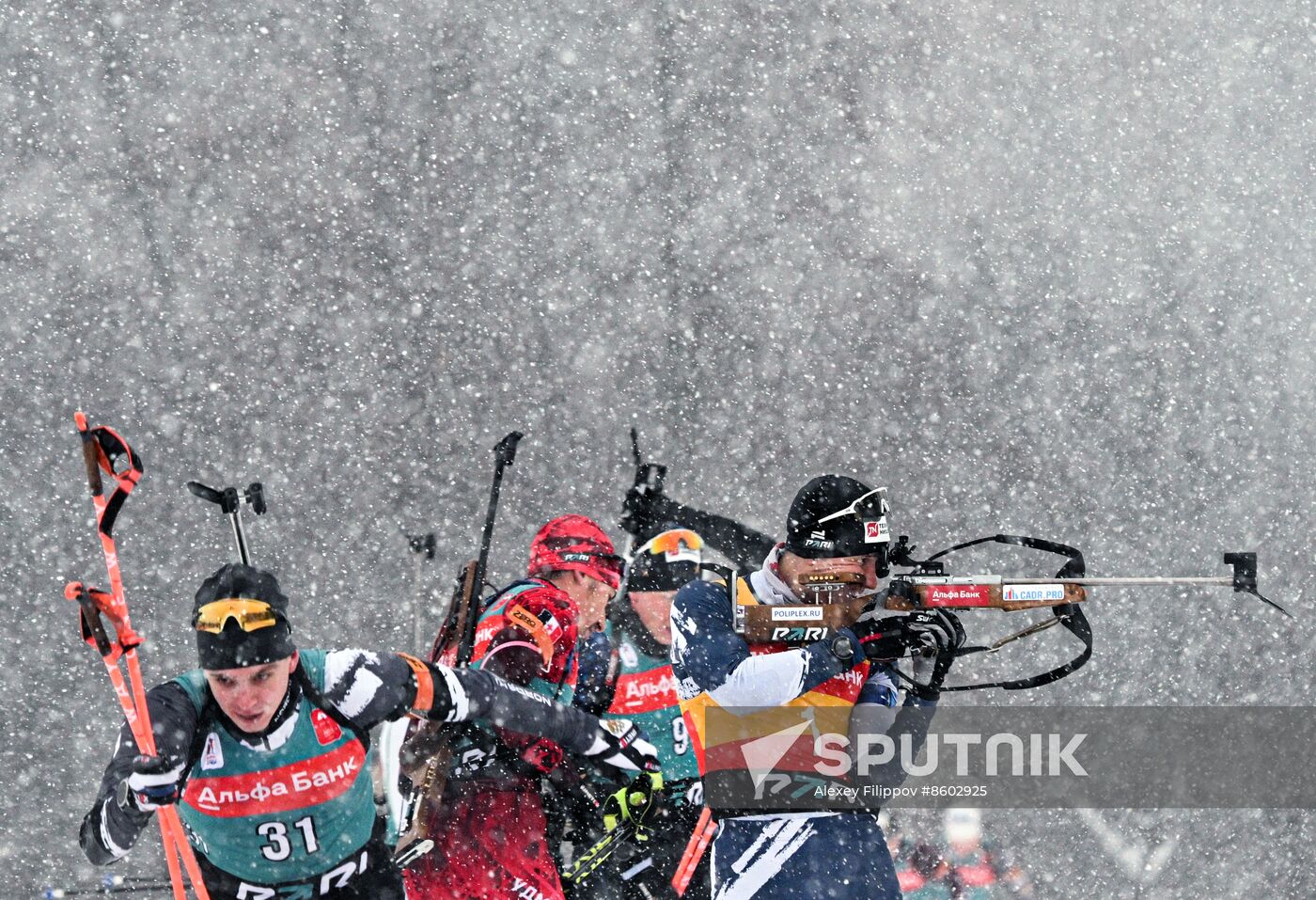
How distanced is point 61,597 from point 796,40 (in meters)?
9.94

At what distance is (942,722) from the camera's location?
888 centimetres

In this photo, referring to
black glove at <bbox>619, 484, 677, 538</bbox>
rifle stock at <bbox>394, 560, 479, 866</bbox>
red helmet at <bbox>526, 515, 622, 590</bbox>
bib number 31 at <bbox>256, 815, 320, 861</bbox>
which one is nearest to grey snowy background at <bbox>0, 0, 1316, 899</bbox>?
black glove at <bbox>619, 484, 677, 538</bbox>

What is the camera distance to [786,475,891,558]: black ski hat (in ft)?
11.4

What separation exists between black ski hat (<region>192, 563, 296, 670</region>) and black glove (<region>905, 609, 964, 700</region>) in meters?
1.63

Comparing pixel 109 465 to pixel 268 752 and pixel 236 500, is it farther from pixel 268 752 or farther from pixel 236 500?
pixel 268 752

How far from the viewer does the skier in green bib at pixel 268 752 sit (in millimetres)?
3135

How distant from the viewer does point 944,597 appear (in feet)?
11.7

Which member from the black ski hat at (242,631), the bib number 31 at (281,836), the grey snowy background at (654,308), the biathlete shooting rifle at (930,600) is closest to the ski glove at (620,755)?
the biathlete shooting rifle at (930,600)

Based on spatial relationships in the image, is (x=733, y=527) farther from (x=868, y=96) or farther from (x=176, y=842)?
(x=868, y=96)

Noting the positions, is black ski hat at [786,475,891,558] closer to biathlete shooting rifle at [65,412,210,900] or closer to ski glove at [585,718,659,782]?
ski glove at [585,718,659,782]

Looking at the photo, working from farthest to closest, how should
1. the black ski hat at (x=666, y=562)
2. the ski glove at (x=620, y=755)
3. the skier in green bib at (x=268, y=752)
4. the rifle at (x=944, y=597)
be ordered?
the black ski hat at (x=666, y=562)
the ski glove at (x=620, y=755)
the rifle at (x=944, y=597)
the skier in green bib at (x=268, y=752)

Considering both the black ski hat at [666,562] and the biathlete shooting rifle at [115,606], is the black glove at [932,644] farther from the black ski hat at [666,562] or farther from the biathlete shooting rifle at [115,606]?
the biathlete shooting rifle at [115,606]

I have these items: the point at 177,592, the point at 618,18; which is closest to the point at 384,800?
the point at 177,592

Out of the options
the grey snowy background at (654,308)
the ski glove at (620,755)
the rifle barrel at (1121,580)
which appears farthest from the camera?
the grey snowy background at (654,308)
